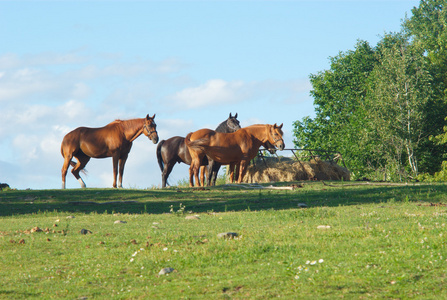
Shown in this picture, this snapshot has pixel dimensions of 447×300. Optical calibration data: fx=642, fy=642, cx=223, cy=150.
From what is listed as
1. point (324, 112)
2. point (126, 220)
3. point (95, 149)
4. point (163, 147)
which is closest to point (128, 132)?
point (95, 149)

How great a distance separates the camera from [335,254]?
37.6ft

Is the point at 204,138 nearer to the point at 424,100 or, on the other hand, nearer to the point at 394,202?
the point at 394,202

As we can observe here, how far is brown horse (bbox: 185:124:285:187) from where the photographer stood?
28578 millimetres

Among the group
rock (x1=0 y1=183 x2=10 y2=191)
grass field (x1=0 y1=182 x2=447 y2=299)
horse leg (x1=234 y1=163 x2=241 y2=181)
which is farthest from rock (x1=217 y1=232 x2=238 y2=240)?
rock (x1=0 y1=183 x2=10 y2=191)

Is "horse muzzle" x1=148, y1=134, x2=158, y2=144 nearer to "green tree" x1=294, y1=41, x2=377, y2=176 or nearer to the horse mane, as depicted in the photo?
the horse mane

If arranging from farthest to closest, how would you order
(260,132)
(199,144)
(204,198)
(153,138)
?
(153,138) < (199,144) < (260,132) < (204,198)

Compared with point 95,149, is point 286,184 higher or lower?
lower

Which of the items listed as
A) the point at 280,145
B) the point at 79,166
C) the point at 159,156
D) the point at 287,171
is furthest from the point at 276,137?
the point at 79,166

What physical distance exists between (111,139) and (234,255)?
18.8m

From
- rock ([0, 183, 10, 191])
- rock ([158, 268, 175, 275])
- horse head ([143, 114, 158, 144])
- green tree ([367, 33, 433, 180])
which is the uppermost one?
green tree ([367, 33, 433, 180])

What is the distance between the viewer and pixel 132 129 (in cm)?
2956

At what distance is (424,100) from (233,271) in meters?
46.2

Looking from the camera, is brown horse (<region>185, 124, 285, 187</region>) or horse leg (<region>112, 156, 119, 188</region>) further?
horse leg (<region>112, 156, 119, 188</region>)

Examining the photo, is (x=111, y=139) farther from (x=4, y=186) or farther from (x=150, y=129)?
(x=4, y=186)
